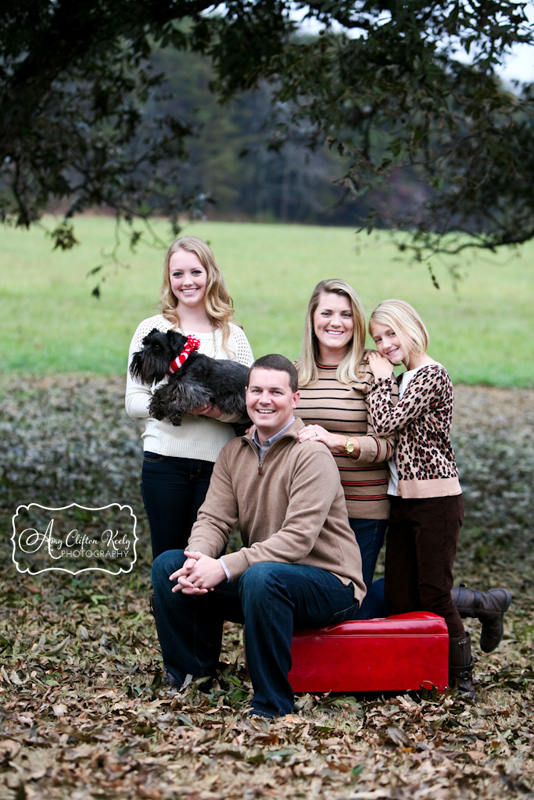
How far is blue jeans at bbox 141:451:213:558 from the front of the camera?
493 cm

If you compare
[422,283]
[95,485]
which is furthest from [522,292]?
[95,485]

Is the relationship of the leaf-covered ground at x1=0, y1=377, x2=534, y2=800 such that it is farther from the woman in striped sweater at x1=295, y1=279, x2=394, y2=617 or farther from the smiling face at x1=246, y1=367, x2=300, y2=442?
the smiling face at x1=246, y1=367, x2=300, y2=442

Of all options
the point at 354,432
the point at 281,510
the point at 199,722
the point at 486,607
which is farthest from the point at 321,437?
the point at 486,607

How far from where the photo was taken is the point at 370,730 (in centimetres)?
434

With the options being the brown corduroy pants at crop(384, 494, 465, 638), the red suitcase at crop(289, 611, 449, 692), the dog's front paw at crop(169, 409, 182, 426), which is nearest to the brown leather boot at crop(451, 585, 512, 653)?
the brown corduroy pants at crop(384, 494, 465, 638)

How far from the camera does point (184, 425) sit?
4.95m

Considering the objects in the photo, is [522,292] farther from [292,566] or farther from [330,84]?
[292,566]

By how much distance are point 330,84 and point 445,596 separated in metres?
3.95

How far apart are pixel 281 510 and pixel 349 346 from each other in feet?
3.28

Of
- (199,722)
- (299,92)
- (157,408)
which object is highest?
(299,92)

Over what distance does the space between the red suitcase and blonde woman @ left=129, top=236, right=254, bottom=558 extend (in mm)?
937

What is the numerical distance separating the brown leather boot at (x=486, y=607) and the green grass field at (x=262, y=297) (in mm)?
9858

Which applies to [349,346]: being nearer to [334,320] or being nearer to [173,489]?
[334,320]

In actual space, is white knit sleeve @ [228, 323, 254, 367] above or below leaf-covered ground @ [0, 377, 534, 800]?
above
